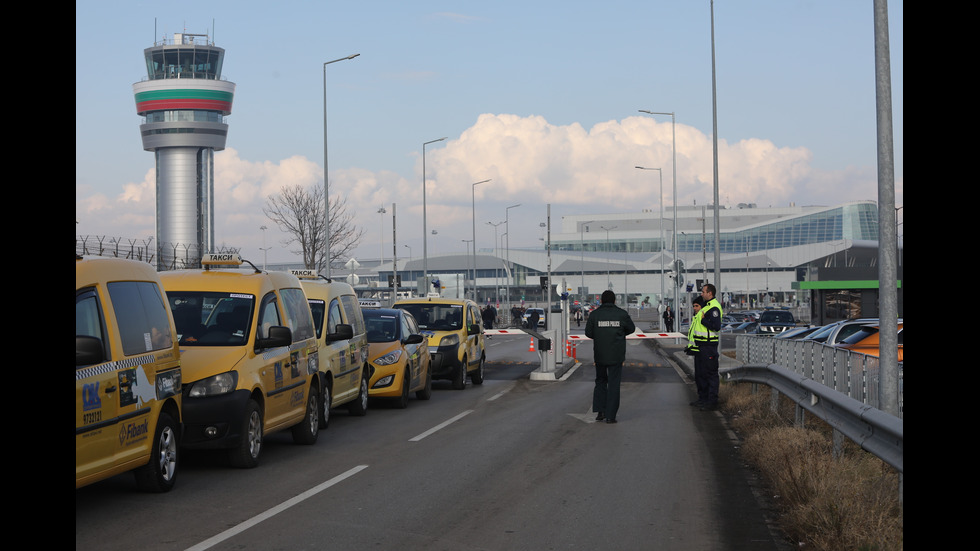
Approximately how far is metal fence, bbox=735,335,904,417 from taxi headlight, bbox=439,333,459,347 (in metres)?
6.18

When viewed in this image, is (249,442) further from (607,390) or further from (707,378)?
(707,378)

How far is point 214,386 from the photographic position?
1073 cm

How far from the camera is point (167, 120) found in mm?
140250

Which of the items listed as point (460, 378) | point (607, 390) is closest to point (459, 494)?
point (607, 390)

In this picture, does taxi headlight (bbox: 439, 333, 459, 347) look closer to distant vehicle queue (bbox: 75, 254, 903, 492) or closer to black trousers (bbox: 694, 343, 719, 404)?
distant vehicle queue (bbox: 75, 254, 903, 492)

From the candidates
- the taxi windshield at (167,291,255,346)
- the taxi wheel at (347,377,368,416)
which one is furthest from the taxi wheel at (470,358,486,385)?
the taxi windshield at (167,291,255,346)

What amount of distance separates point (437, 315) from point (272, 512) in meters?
14.2

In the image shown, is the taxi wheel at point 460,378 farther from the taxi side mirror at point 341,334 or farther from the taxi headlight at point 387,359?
the taxi side mirror at point 341,334

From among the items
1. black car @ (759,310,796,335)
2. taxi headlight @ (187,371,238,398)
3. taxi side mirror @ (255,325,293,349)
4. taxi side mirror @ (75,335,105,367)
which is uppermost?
taxi side mirror @ (75,335,105,367)

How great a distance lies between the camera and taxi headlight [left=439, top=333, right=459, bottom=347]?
2172 centimetres

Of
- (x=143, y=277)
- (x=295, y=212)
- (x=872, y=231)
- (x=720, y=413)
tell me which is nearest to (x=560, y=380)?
(x=720, y=413)

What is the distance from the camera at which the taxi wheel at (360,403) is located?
1652 cm

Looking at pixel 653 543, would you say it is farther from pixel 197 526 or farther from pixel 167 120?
pixel 167 120
